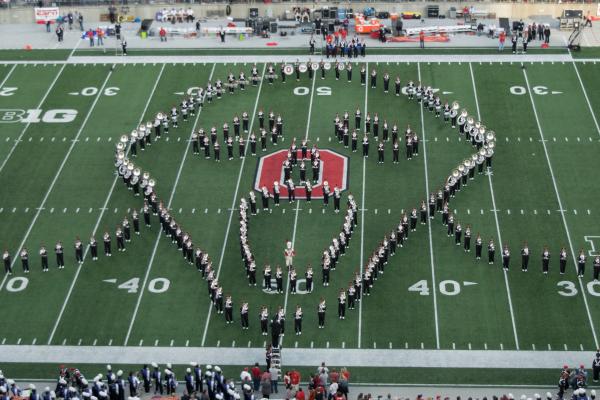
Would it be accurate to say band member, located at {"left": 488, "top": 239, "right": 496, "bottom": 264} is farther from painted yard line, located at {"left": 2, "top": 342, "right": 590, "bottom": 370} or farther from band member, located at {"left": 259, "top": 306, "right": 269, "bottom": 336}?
band member, located at {"left": 259, "top": 306, "right": 269, "bottom": 336}

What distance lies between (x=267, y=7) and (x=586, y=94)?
816 inches

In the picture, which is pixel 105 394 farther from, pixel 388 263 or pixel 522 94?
pixel 522 94

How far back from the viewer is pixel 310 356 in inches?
2162

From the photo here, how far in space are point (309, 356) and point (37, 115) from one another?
2399cm

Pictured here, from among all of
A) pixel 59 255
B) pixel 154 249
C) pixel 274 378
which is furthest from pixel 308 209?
pixel 274 378

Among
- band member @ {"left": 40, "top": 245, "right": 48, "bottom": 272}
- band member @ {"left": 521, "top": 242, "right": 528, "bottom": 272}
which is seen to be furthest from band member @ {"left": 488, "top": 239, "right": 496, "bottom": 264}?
band member @ {"left": 40, "top": 245, "right": 48, "bottom": 272}

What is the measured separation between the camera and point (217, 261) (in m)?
60.5

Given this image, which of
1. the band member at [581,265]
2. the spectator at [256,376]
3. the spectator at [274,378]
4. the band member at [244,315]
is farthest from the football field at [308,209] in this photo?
the spectator at [274,378]

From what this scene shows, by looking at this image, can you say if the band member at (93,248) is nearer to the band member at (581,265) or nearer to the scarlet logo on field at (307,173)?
the scarlet logo on field at (307,173)

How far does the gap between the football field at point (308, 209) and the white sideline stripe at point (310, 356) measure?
434 millimetres

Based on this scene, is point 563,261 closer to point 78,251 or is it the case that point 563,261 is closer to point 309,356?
point 309,356

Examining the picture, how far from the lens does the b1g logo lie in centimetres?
7219

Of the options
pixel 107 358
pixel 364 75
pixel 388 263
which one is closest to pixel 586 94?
pixel 364 75

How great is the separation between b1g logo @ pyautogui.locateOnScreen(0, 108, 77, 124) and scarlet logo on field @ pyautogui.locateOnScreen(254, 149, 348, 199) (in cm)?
1072
